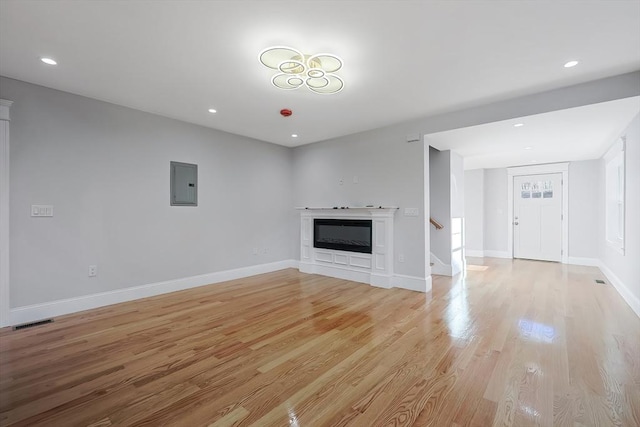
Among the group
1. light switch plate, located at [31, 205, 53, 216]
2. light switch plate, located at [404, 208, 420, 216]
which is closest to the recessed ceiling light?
light switch plate, located at [31, 205, 53, 216]

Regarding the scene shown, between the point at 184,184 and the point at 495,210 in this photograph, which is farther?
the point at 495,210

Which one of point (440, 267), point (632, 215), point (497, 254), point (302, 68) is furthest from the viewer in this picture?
point (497, 254)

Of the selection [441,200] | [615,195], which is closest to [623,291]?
[615,195]

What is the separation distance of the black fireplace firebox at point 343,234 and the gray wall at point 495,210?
4.55m

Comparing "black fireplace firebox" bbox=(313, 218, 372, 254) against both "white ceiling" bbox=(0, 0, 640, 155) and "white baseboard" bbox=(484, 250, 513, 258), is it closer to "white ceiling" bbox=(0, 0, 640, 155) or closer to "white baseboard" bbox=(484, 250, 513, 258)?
"white ceiling" bbox=(0, 0, 640, 155)

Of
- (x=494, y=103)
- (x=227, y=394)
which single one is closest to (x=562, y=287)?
(x=494, y=103)

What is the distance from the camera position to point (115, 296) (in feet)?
11.7

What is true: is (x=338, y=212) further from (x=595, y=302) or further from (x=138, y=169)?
(x=595, y=302)

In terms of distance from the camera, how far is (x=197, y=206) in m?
4.45

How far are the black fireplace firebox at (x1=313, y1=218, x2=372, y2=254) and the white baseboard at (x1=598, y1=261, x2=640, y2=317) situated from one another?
10.5 ft

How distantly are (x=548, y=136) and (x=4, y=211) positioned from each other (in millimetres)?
7026

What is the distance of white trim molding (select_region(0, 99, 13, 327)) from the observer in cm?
285

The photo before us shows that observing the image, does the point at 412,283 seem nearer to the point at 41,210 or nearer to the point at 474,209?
the point at 474,209

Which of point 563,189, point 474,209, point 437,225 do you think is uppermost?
point 563,189
